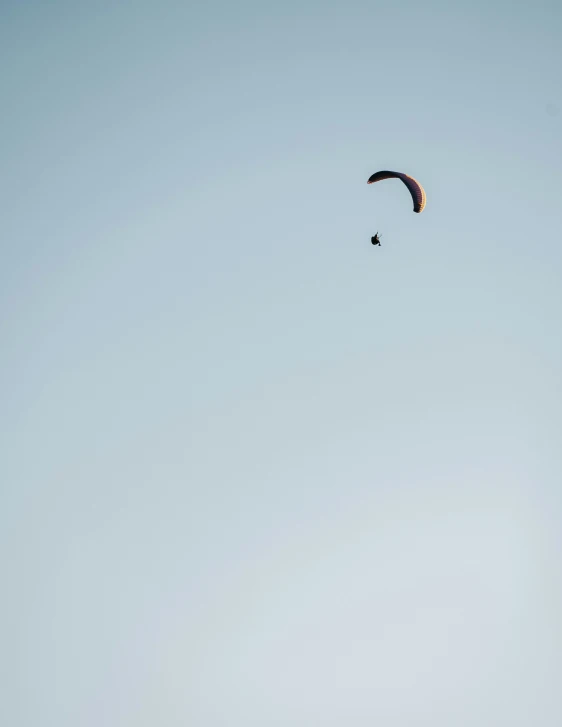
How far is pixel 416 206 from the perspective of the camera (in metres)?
55.9

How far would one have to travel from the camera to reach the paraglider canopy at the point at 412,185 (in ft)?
182

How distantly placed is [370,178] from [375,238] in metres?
4.29

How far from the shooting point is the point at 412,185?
55.8 meters

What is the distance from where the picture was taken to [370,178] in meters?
56.2

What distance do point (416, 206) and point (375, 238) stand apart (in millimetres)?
3766

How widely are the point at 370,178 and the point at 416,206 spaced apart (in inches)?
148

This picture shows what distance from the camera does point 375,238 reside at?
57812 mm

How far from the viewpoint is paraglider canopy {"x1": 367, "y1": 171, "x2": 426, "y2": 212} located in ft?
182
